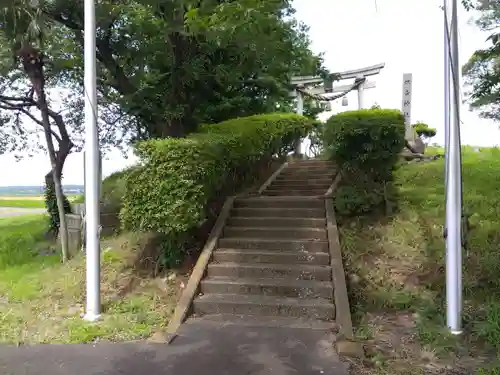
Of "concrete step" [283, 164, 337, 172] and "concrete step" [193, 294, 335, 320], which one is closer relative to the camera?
"concrete step" [193, 294, 335, 320]

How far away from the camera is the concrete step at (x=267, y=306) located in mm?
5492

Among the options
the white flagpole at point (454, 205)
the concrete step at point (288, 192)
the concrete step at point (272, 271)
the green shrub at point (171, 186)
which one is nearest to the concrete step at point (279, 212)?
the green shrub at point (171, 186)

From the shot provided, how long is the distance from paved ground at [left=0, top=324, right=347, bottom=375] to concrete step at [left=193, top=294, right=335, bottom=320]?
17.8 inches

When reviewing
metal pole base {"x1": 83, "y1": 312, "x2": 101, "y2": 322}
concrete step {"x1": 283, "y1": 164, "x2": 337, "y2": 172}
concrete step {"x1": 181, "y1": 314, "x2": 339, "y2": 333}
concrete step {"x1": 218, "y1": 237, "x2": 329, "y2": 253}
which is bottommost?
concrete step {"x1": 181, "y1": 314, "x2": 339, "y2": 333}

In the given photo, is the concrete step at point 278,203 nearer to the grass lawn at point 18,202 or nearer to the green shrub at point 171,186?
the green shrub at point 171,186

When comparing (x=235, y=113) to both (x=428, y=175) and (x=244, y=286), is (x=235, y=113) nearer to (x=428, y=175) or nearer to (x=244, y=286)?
(x=428, y=175)

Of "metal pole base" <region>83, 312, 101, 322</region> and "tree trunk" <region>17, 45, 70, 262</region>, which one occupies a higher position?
"tree trunk" <region>17, 45, 70, 262</region>

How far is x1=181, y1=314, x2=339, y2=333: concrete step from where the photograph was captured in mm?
5210

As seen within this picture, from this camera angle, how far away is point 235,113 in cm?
1210

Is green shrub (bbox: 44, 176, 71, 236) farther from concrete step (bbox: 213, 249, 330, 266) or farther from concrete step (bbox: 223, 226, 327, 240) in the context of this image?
concrete step (bbox: 213, 249, 330, 266)

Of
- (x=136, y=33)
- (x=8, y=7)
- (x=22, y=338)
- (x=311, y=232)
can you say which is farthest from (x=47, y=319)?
(x=136, y=33)

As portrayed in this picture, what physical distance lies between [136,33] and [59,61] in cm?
214

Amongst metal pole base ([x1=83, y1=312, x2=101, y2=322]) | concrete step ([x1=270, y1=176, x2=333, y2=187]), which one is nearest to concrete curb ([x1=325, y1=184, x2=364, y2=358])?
concrete step ([x1=270, y1=176, x2=333, y2=187])

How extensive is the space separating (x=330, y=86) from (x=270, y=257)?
1120 cm
